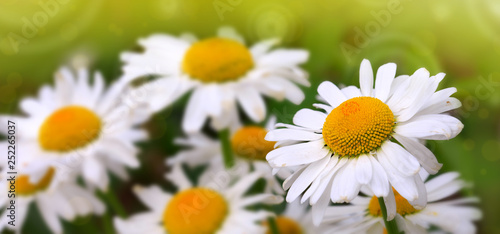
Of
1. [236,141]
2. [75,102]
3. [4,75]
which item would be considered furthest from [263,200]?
[4,75]

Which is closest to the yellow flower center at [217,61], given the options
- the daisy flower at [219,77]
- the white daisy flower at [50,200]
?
the daisy flower at [219,77]

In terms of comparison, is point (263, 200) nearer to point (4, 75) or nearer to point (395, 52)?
point (395, 52)

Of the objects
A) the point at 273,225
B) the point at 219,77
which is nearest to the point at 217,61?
the point at 219,77

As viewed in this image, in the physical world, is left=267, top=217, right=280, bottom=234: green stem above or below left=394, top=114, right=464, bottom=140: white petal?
above

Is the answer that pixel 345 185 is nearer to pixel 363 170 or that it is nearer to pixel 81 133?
pixel 363 170

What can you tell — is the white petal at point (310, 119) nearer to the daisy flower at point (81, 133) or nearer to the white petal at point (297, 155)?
the white petal at point (297, 155)

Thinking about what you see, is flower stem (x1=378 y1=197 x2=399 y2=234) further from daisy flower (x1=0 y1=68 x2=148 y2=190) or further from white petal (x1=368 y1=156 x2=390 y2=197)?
daisy flower (x1=0 y1=68 x2=148 y2=190)

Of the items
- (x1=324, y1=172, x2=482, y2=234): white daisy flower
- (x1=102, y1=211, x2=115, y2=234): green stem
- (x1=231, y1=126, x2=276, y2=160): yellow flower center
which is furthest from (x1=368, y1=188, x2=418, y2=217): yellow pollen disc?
(x1=102, y1=211, x2=115, y2=234): green stem
